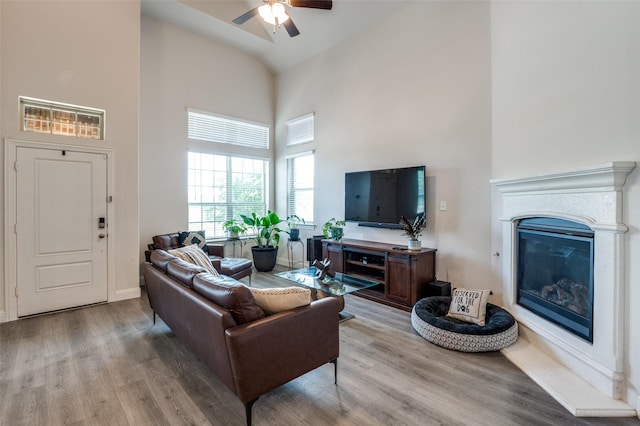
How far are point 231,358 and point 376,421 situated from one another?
994 mm

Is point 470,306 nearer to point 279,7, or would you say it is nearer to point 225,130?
point 279,7

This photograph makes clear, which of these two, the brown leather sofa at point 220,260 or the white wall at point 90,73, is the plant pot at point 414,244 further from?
the white wall at point 90,73

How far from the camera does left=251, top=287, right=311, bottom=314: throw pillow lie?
207 centimetres

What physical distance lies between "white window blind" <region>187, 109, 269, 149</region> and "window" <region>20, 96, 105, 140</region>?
1.65 m

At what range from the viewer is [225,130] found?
6148 millimetres

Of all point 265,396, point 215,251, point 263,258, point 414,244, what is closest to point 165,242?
point 215,251

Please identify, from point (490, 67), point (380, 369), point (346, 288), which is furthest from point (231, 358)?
point (490, 67)

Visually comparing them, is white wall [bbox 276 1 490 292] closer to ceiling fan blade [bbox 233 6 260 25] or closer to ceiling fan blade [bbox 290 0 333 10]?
ceiling fan blade [bbox 290 0 333 10]

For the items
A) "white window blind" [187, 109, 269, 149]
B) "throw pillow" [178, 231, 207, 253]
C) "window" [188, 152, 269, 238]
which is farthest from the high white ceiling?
"throw pillow" [178, 231, 207, 253]

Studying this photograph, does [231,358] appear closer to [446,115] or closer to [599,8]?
[599,8]

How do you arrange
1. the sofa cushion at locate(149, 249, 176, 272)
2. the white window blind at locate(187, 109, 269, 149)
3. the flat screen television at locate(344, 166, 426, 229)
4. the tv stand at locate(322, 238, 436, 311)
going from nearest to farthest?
the sofa cushion at locate(149, 249, 176, 272) < the tv stand at locate(322, 238, 436, 311) < the flat screen television at locate(344, 166, 426, 229) < the white window blind at locate(187, 109, 269, 149)

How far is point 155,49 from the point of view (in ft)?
17.1

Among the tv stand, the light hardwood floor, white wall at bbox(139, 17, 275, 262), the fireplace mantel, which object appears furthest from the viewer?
white wall at bbox(139, 17, 275, 262)

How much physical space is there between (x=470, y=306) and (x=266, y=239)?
4057 mm
